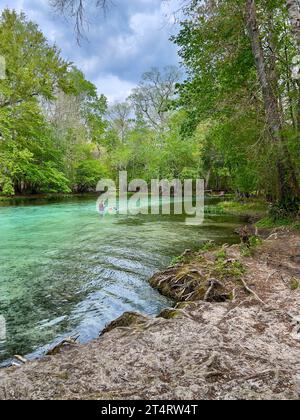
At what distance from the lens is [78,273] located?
7.44 meters

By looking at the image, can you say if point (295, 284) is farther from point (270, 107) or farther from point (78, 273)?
point (270, 107)

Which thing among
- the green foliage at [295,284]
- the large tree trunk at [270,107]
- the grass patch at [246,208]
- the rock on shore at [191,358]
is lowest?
the rock on shore at [191,358]

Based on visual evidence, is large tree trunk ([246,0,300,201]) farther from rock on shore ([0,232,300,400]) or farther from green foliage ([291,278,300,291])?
rock on shore ([0,232,300,400])

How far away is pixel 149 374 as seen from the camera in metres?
2.75

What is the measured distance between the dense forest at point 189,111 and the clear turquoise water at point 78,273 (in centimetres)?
405

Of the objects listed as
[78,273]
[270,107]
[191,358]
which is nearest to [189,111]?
[270,107]

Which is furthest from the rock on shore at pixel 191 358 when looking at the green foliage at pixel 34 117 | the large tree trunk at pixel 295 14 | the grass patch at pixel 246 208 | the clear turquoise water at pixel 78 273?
the green foliage at pixel 34 117

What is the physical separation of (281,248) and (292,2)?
18.8 ft

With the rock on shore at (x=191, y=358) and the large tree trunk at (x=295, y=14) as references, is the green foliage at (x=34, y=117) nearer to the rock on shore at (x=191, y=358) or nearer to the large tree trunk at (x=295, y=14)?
the large tree trunk at (x=295, y=14)

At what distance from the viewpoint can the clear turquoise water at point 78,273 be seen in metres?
4.74

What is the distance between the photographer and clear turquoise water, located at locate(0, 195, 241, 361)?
4742mm

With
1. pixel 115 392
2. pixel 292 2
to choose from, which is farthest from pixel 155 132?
pixel 115 392

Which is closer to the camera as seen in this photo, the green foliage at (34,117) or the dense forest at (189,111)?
the dense forest at (189,111)
